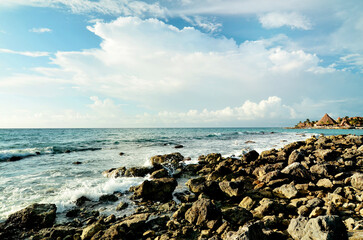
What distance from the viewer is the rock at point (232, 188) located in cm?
819

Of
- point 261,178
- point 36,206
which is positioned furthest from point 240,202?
point 36,206

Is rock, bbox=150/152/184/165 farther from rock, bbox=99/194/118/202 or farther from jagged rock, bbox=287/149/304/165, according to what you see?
jagged rock, bbox=287/149/304/165

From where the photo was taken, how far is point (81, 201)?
8.62 meters

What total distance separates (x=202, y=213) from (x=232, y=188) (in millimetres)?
2824

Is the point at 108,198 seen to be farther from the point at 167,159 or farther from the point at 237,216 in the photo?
the point at 167,159

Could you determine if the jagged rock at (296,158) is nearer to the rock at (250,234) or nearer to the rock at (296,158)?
the rock at (296,158)

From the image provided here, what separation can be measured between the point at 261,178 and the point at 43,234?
10068 millimetres

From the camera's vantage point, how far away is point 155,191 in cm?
900

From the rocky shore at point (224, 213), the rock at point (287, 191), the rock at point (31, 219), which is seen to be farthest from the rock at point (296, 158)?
the rock at point (31, 219)

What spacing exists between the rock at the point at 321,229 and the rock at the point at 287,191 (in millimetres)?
3386

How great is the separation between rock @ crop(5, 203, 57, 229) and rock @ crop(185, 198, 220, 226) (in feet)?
17.3

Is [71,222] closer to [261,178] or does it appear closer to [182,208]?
[182,208]

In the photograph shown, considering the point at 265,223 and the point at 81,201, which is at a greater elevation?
the point at 265,223

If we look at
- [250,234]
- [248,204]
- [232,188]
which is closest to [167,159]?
[232,188]
